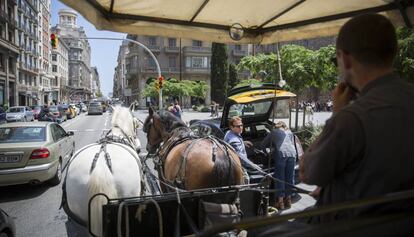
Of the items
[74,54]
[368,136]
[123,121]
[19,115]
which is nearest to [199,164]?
[123,121]

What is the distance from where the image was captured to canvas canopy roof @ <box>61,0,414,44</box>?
368cm

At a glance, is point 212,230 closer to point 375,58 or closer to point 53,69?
point 375,58

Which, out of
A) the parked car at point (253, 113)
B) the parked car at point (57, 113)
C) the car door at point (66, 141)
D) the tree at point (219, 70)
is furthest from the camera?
the tree at point (219, 70)

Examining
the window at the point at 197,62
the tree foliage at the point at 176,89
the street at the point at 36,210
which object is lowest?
the street at the point at 36,210

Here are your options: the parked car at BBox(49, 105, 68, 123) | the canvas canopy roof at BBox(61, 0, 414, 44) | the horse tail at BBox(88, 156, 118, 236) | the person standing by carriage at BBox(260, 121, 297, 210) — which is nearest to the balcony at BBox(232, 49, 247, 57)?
the parked car at BBox(49, 105, 68, 123)

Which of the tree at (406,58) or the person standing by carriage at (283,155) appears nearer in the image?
the person standing by carriage at (283,155)

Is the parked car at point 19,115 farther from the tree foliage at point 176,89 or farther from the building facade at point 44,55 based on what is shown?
the building facade at point 44,55

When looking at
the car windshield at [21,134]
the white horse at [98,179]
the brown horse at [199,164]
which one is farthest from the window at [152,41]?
the white horse at [98,179]

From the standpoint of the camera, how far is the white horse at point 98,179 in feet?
12.0

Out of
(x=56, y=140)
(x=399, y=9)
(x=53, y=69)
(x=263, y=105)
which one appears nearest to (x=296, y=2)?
(x=399, y=9)

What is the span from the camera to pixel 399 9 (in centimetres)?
354

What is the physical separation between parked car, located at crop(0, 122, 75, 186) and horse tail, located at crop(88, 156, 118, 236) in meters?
4.94

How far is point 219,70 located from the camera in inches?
2232

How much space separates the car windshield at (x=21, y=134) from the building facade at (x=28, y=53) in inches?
1992
